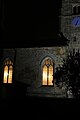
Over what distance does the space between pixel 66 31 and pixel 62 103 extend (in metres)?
9.35

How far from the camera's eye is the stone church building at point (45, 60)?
23.0 meters

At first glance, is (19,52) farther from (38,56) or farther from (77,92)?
(77,92)

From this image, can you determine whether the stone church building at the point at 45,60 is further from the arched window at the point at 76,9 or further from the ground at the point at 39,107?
the ground at the point at 39,107

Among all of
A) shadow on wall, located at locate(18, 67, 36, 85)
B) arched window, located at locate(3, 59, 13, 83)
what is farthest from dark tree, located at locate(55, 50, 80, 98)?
arched window, located at locate(3, 59, 13, 83)

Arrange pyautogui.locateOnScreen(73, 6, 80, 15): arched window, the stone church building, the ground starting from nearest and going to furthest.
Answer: the ground
the stone church building
pyautogui.locateOnScreen(73, 6, 80, 15): arched window

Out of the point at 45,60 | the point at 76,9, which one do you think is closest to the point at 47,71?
the point at 45,60

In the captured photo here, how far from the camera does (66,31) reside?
23.9 m

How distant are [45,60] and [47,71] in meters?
1.27

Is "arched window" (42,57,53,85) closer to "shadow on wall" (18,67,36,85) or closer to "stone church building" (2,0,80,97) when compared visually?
"stone church building" (2,0,80,97)

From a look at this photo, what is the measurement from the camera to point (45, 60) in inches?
935

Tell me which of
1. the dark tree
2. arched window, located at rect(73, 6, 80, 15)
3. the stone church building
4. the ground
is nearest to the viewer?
the ground

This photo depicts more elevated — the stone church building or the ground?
the stone church building

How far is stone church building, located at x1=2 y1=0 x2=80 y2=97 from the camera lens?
2302 cm

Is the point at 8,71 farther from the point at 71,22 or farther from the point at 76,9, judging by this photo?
the point at 76,9
